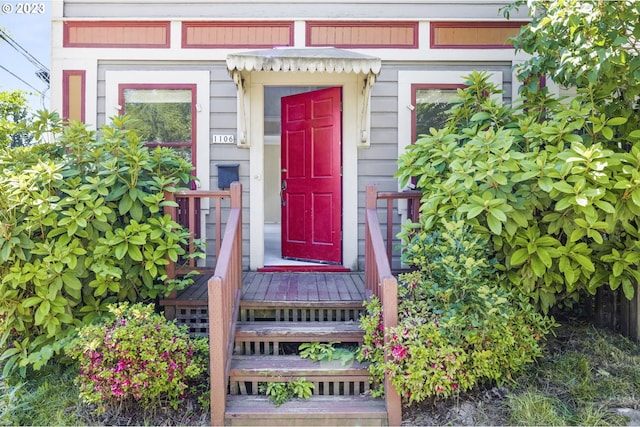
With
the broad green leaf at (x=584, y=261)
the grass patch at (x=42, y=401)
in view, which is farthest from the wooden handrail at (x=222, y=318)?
the broad green leaf at (x=584, y=261)

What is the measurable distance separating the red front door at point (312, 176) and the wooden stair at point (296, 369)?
1.32 m

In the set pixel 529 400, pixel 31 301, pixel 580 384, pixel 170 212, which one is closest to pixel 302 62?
pixel 170 212

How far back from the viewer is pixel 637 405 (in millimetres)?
2439

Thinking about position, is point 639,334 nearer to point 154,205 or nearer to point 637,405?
point 637,405

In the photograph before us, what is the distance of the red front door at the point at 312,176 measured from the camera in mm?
4453

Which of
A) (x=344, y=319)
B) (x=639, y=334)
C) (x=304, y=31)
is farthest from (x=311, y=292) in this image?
(x=304, y=31)

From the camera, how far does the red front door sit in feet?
14.6

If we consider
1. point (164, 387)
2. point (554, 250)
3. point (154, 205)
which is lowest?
point (164, 387)

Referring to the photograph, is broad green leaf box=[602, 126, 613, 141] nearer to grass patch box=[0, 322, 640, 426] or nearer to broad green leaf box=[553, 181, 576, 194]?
broad green leaf box=[553, 181, 576, 194]

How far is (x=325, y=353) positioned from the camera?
2.83 metres

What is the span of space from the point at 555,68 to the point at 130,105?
4.11 meters

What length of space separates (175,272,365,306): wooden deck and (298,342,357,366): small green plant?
15.6 inches

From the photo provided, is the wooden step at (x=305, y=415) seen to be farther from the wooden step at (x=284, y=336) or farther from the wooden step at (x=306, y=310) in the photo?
the wooden step at (x=306, y=310)

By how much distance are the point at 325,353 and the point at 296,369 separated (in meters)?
0.23
